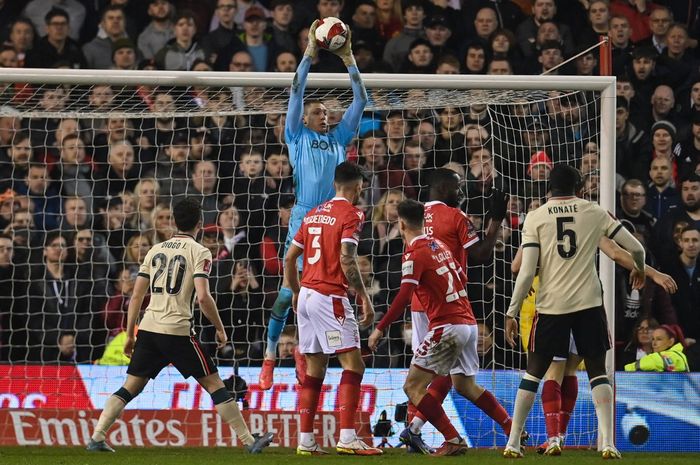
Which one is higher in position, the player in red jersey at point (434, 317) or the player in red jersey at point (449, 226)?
the player in red jersey at point (449, 226)

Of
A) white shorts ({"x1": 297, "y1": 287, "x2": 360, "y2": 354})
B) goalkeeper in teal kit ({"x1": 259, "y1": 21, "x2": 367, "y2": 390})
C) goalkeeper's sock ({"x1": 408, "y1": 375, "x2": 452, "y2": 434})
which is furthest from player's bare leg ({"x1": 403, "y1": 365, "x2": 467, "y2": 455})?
goalkeeper in teal kit ({"x1": 259, "y1": 21, "x2": 367, "y2": 390})

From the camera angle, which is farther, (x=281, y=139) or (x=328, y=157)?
(x=281, y=139)

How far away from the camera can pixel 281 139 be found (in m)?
13.2

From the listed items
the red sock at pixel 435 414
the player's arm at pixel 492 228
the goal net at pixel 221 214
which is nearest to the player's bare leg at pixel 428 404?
the red sock at pixel 435 414

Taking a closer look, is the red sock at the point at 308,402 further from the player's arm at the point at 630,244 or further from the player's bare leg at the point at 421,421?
the player's arm at the point at 630,244

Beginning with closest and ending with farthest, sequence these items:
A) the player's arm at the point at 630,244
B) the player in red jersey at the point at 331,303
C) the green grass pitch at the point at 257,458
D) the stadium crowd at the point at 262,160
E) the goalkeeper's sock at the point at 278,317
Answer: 1. the green grass pitch at the point at 257,458
2. the player's arm at the point at 630,244
3. the player in red jersey at the point at 331,303
4. the goalkeeper's sock at the point at 278,317
5. the stadium crowd at the point at 262,160

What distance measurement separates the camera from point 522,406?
8484 mm

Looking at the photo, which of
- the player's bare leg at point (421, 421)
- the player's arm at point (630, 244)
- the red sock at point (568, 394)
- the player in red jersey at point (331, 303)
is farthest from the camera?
the red sock at point (568, 394)

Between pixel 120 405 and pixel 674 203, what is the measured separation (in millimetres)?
7087

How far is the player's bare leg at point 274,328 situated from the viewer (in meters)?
10.4

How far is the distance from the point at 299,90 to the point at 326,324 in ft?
6.57

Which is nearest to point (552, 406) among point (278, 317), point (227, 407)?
point (227, 407)

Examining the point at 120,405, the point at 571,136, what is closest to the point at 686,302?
the point at 571,136

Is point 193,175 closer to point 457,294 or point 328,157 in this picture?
point 328,157
